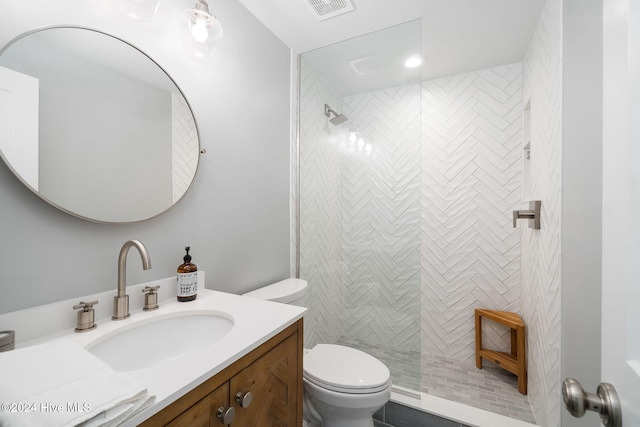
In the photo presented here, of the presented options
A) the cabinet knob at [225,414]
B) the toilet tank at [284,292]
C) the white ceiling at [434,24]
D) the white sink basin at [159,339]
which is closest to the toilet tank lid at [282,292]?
the toilet tank at [284,292]

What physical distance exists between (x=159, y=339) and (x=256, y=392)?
416 mm

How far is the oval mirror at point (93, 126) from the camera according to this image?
767 millimetres

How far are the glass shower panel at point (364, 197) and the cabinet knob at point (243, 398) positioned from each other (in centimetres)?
121

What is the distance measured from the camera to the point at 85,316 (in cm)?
82

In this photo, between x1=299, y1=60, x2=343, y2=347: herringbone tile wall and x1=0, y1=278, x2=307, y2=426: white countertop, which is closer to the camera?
x1=0, y1=278, x2=307, y2=426: white countertop

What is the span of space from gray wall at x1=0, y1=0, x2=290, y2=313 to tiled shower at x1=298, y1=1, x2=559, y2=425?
0.36m

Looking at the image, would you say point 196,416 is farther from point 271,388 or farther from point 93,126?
point 93,126

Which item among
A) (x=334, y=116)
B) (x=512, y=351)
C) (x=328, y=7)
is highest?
(x=328, y=7)

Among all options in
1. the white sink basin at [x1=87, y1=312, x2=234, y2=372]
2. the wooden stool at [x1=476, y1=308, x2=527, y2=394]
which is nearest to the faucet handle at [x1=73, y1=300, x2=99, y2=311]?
the white sink basin at [x1=87, y1=312, x2=234, y2=372]

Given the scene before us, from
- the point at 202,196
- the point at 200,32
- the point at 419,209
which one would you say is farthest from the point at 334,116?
the point at 202,196

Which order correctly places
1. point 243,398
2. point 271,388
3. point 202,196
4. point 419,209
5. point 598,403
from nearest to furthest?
point 598,403
point 243,398
point 271,388
point 202,196
point 419,209

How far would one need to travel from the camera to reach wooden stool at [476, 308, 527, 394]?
6.13ft

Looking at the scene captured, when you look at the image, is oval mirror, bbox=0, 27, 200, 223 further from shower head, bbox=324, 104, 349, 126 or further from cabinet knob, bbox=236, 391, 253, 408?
shower head, bbox=324, 104, 349, 126

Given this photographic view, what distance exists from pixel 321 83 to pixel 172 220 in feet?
5.18
